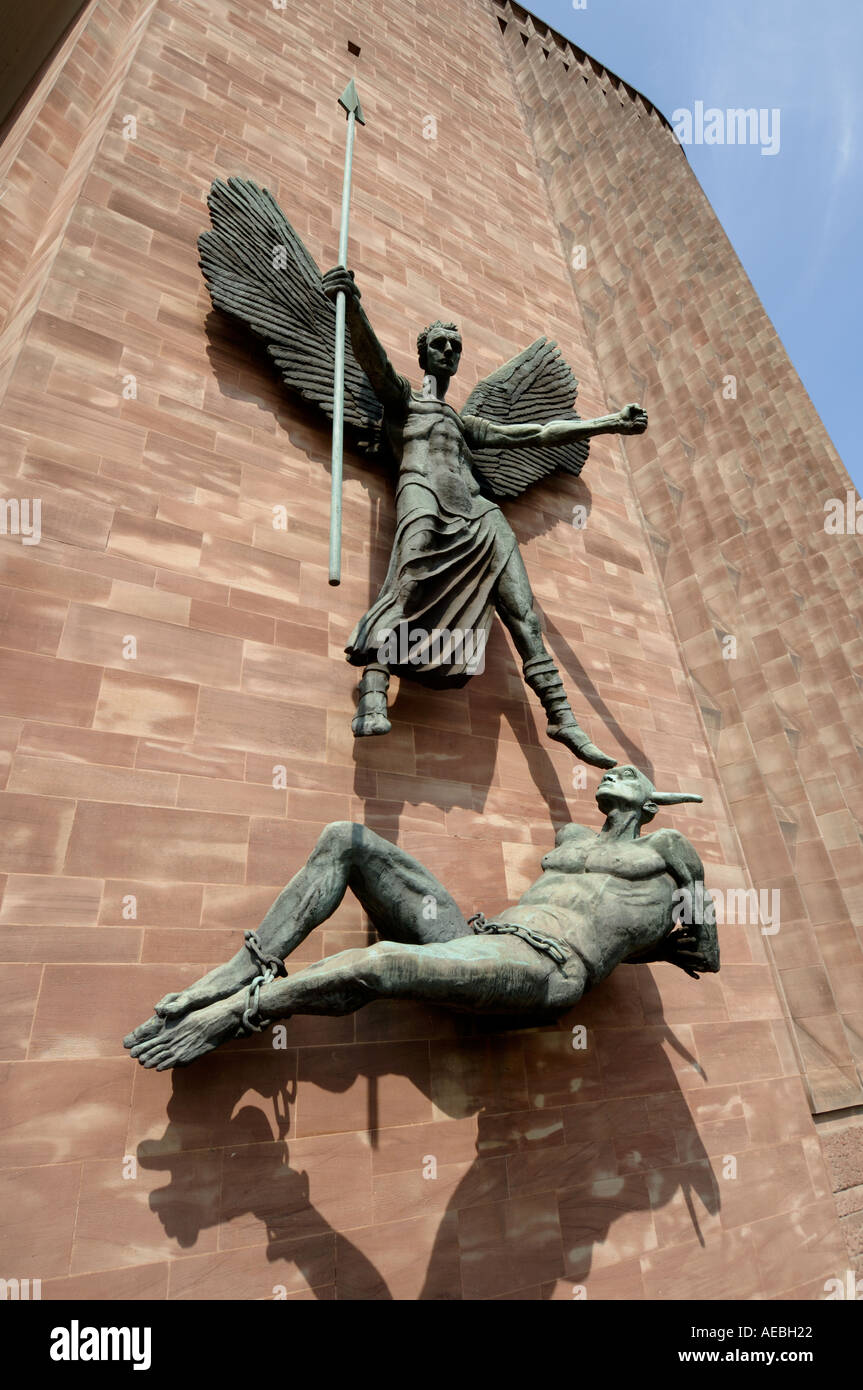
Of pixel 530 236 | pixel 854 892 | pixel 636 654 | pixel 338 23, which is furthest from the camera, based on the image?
pixel 530 236

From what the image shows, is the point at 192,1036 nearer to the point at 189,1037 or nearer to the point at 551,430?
the point at 189,1037

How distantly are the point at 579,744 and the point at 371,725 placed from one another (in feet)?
4.79

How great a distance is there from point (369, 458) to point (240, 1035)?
14.1 ft

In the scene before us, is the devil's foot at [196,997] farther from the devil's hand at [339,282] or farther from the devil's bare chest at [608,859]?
the devil's hand at [339,282]

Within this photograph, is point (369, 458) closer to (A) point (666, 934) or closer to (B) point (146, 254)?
(B) point (146, 254)

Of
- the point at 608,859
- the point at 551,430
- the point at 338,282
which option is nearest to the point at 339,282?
the point at 338,282

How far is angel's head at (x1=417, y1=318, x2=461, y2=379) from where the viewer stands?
17.8ft

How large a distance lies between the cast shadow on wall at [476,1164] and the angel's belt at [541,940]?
Result: 595 mm

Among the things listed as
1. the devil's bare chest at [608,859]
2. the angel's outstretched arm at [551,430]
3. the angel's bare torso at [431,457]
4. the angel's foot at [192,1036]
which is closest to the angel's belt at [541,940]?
the devil's bare chest at [608,859]

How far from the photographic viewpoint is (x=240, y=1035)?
2719 mm

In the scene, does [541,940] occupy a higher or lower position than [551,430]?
lower

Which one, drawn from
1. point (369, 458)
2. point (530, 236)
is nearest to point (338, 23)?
point (530, 236)

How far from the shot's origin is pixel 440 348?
17.8 ft

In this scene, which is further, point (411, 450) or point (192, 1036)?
point (411, 450)
